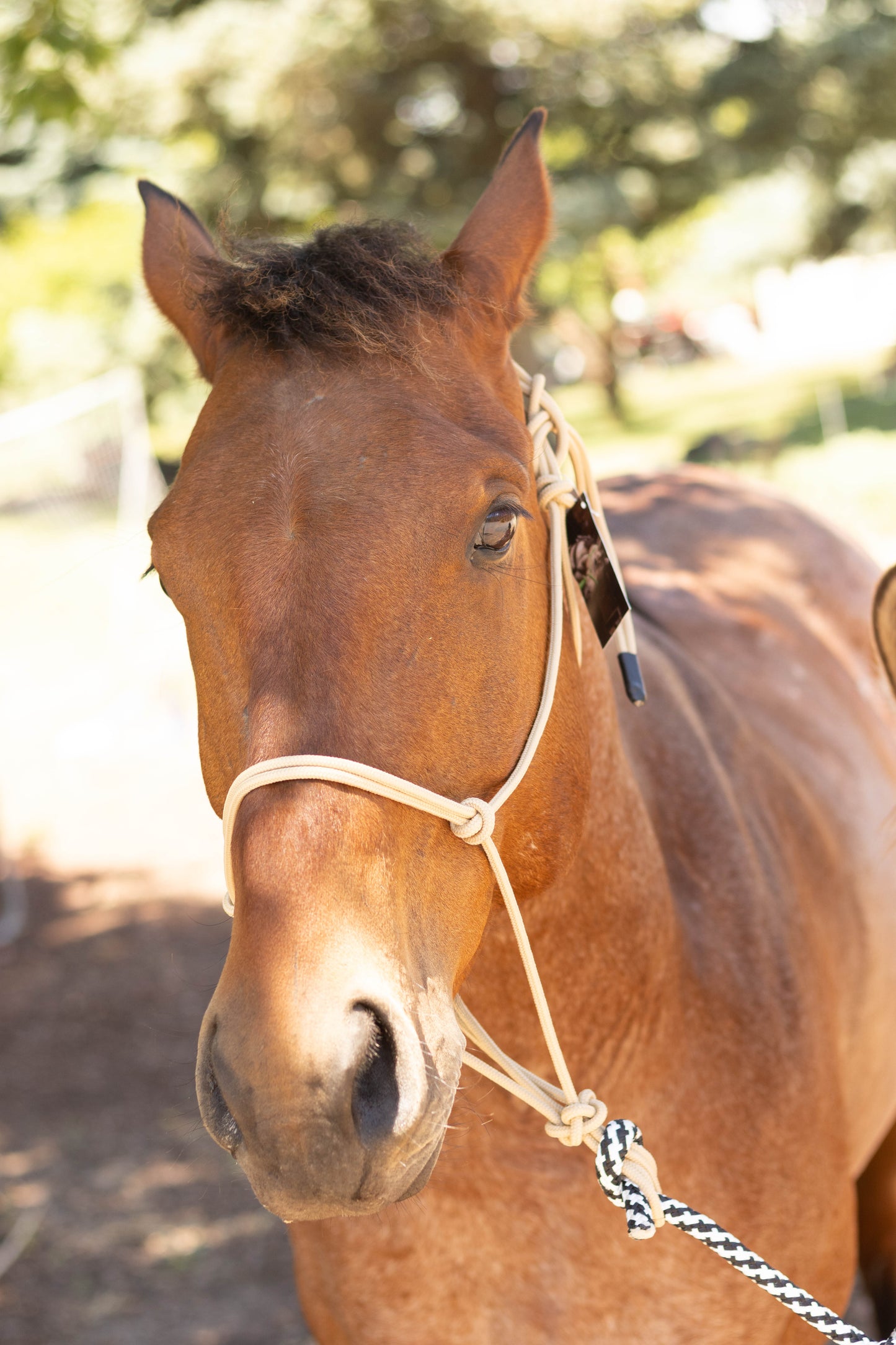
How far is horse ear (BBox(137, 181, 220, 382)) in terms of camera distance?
2047mm

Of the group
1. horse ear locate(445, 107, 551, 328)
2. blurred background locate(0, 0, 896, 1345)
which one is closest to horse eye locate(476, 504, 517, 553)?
horse ear locate(445, 107, 551, 328)

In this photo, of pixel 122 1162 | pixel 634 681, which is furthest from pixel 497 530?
pixel 122 1162

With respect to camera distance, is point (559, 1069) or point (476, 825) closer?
point (476, 825)

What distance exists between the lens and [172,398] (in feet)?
61.9

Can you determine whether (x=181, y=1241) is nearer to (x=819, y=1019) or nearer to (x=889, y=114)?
(x=819, y=1019)

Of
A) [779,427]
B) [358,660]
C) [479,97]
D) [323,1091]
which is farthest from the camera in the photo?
[779,427]

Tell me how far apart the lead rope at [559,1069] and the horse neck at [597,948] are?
48 millimetres

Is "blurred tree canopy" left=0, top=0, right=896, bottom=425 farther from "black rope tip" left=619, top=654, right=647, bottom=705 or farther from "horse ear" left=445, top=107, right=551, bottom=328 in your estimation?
"black rope tip" left=619, top=654, right=647, bottom=705

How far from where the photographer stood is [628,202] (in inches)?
609

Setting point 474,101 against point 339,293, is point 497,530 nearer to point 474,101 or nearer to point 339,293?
point 339,293

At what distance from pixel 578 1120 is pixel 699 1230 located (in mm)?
242

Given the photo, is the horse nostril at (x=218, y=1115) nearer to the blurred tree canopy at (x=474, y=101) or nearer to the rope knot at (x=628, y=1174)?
the rope knot at (x=628, y=1174)

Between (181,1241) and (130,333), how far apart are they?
626 inches

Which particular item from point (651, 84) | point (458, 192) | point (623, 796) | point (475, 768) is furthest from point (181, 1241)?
point (651, 84)
